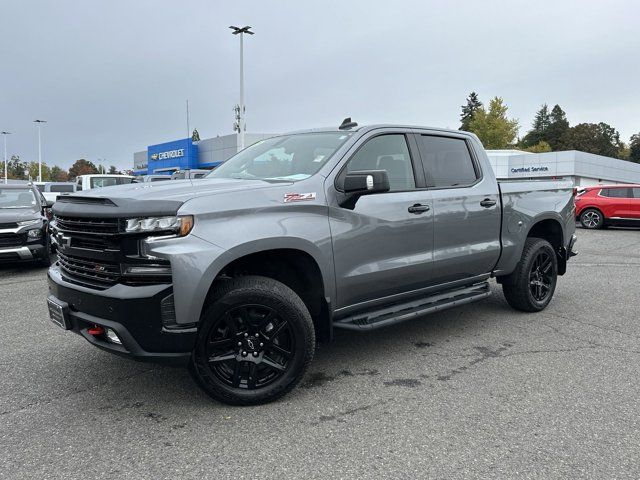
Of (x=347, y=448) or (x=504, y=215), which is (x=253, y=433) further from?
(x=504, y=215)

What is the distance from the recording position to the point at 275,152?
4523 mm

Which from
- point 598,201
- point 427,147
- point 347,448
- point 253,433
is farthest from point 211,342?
point 598,201

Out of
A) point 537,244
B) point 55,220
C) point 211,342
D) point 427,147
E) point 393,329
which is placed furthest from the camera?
point 537,244

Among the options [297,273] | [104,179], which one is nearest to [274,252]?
[297,273]

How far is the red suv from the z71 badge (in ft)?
54.7

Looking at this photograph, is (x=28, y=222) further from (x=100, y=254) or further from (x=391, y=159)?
(x=391, y=159)

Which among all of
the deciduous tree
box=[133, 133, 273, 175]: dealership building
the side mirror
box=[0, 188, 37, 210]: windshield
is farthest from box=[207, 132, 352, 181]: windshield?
the deciduous tree

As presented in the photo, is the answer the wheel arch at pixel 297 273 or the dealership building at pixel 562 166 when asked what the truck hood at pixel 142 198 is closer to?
the wheel arch at pixel 297 273

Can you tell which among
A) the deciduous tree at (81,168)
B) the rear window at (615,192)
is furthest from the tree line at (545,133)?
the deciduous tree at (81,168)

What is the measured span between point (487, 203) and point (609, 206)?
14.6m

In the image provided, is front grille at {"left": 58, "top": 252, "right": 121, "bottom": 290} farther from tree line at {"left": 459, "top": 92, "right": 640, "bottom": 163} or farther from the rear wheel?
tree line at {"left": 459, "top": 92, "right": 640, "bottom": 163}

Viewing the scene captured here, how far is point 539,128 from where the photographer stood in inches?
4422

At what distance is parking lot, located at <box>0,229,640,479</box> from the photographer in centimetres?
276

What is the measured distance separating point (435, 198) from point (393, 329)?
1.45 meters
